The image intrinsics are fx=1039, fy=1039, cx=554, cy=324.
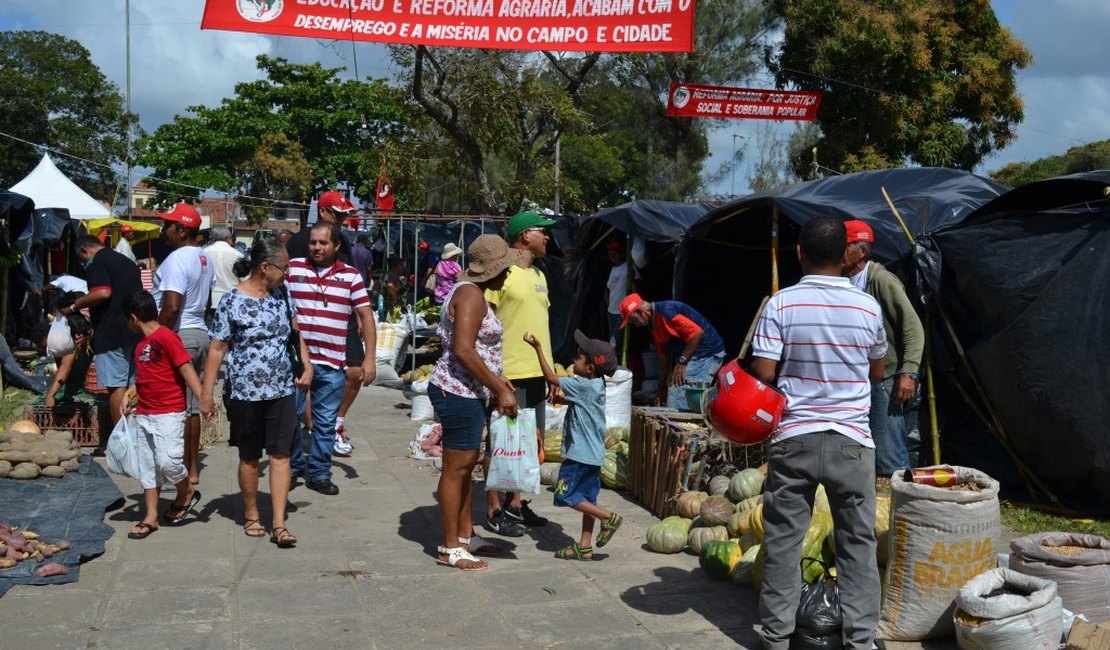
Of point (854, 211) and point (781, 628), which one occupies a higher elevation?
point (854, 211)

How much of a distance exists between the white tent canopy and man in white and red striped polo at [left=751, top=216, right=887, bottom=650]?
17.4 metres

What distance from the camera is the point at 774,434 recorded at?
4320 mm

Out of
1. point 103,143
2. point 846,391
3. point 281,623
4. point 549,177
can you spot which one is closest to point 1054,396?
point 846,391

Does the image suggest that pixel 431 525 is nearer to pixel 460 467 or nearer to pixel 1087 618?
pixel 460 467

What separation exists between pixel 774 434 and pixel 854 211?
4.93m

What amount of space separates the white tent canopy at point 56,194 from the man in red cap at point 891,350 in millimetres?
15836

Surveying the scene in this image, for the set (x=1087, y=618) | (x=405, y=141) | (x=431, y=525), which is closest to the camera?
(x=1087, y=618)

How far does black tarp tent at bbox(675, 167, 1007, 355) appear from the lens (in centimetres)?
827

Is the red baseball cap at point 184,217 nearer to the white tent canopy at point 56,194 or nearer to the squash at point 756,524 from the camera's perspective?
the squash at point 756,524

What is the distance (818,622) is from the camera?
4375 mm

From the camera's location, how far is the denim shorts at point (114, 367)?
316 inches

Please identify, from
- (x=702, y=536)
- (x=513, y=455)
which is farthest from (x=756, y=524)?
(x=513, y=455)

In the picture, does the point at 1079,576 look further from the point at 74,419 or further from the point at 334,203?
the point at 74,419

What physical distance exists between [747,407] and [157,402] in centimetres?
389
